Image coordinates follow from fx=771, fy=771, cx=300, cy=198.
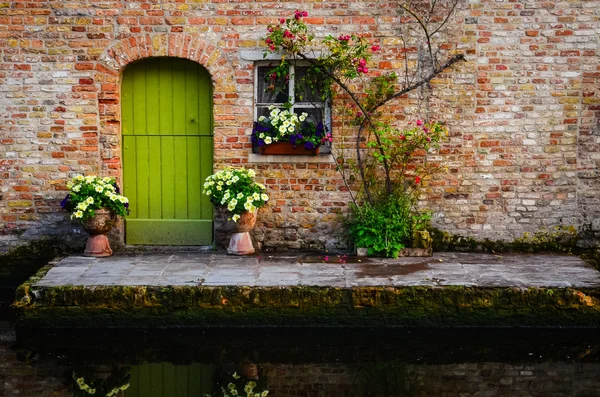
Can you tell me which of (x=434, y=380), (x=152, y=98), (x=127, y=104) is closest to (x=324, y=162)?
(x=152, y=98)

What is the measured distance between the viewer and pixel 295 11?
27.0 feet

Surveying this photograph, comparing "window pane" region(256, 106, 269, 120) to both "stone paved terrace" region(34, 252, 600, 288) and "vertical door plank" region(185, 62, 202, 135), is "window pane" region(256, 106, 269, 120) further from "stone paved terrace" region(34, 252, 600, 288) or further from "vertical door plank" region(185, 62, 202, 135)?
"stone paved terrace" region(34, 252, 600, 288)

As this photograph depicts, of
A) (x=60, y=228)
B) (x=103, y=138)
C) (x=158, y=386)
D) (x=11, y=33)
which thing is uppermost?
(x=11, y=33)

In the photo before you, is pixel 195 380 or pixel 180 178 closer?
pixel 195 380

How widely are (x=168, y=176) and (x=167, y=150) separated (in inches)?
11.5

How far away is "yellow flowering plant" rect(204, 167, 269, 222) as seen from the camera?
798cm

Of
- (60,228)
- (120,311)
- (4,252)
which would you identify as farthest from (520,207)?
(4,252)

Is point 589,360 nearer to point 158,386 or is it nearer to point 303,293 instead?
point 303,293

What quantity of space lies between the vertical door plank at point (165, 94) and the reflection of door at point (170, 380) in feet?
11.1

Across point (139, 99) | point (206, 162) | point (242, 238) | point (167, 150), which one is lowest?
point (242, 238)

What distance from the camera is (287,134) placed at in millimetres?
8258

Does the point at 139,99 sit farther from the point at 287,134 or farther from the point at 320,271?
the point at 320,271

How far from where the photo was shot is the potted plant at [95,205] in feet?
26.2

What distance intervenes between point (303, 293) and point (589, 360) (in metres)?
2.40
